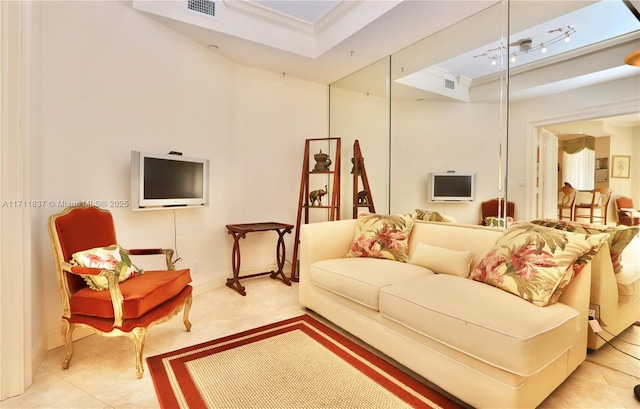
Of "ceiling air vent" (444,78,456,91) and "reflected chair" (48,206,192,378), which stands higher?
"ceiling air vent" (444,78,456,91)

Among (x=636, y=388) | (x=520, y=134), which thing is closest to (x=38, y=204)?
(x=520, y=134)

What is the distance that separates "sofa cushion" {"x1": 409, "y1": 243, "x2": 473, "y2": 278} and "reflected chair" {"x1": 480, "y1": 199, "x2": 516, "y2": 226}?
596mm

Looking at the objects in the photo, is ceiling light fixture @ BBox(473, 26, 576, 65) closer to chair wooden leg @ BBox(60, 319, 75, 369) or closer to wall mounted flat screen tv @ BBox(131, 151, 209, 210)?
wall mounted flat screen tv @ BBox(131, 151, 209, 210)

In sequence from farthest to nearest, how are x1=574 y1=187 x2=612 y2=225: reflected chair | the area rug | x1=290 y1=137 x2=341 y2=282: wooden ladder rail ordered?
x1=290 y1=137 x2=341 y2=282: wooden ladder rail, x1=574 y1=187 x2=612 y2=225: reflected chair, the area rug

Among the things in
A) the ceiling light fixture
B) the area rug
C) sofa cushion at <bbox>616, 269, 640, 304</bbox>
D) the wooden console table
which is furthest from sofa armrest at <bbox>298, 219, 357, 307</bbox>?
the ceiling light fixture

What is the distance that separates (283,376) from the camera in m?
1.79

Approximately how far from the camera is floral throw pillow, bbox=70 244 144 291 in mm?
1900

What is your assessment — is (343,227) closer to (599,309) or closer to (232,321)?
(232,321)

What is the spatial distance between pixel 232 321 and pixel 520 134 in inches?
113

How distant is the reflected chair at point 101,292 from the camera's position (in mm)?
1779

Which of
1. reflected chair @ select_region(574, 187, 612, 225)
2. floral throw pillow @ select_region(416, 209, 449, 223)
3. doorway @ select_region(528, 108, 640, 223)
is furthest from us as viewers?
floral throw pillow @ select_region(416, 209, 449, 223)

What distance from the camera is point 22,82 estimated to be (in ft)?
5.60

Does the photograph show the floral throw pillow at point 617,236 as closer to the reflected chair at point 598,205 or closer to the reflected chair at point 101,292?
the reflected chair at point 598,205

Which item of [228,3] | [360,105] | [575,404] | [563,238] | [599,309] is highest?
[228,3]
